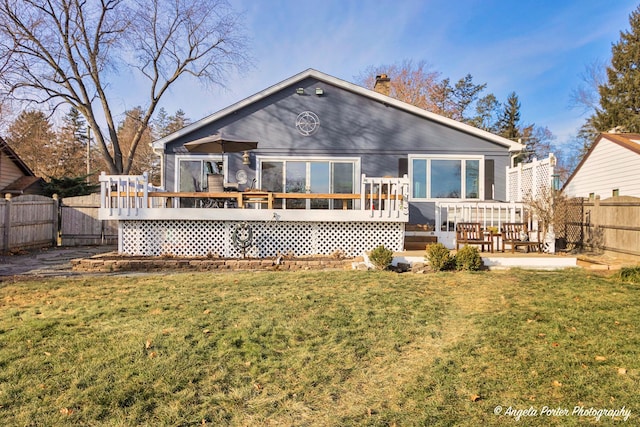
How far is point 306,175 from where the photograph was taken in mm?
12195

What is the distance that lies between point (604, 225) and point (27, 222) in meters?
15.8

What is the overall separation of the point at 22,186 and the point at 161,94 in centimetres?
750

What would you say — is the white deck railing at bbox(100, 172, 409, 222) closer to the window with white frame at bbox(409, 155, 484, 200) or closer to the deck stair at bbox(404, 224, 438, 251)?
the deck stair at bbox(404, 224, 438, 251)

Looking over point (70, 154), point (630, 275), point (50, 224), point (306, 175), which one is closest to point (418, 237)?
point (306, 175)

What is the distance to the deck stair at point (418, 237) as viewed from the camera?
9.34 metres

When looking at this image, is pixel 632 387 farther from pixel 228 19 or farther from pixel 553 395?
pixel 228 19

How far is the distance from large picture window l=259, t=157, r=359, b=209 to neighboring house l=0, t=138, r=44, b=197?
40.6 feet

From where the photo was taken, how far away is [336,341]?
146 inches

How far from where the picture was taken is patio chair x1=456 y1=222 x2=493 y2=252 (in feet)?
26.8

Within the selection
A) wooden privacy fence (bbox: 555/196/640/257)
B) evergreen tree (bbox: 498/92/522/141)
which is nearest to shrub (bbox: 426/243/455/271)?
wooden privacy fence (bbox: 555/196/640/257)

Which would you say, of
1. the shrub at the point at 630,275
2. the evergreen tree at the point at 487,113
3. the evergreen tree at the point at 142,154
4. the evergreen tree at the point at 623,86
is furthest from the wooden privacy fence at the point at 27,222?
the evergreen tree at the point at 487,113

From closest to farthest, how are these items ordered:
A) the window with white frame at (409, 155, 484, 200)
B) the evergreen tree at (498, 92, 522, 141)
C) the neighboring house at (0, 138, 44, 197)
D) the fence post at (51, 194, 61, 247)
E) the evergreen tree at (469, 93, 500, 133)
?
the window with white frame at (409, 155, 484, 200)
the fence post at (51, 194, 61, 247)
the neighboring house at (0, 138, 44, 197)
the evergreen tree at (498, 92, 522, 141)
the evergreen tree at (469, 93, 500, 133)

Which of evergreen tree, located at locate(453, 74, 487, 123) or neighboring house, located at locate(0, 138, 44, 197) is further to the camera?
evergreen tree, located at locate(453, 74, 487, 123)

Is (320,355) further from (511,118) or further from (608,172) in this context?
(511,118)
